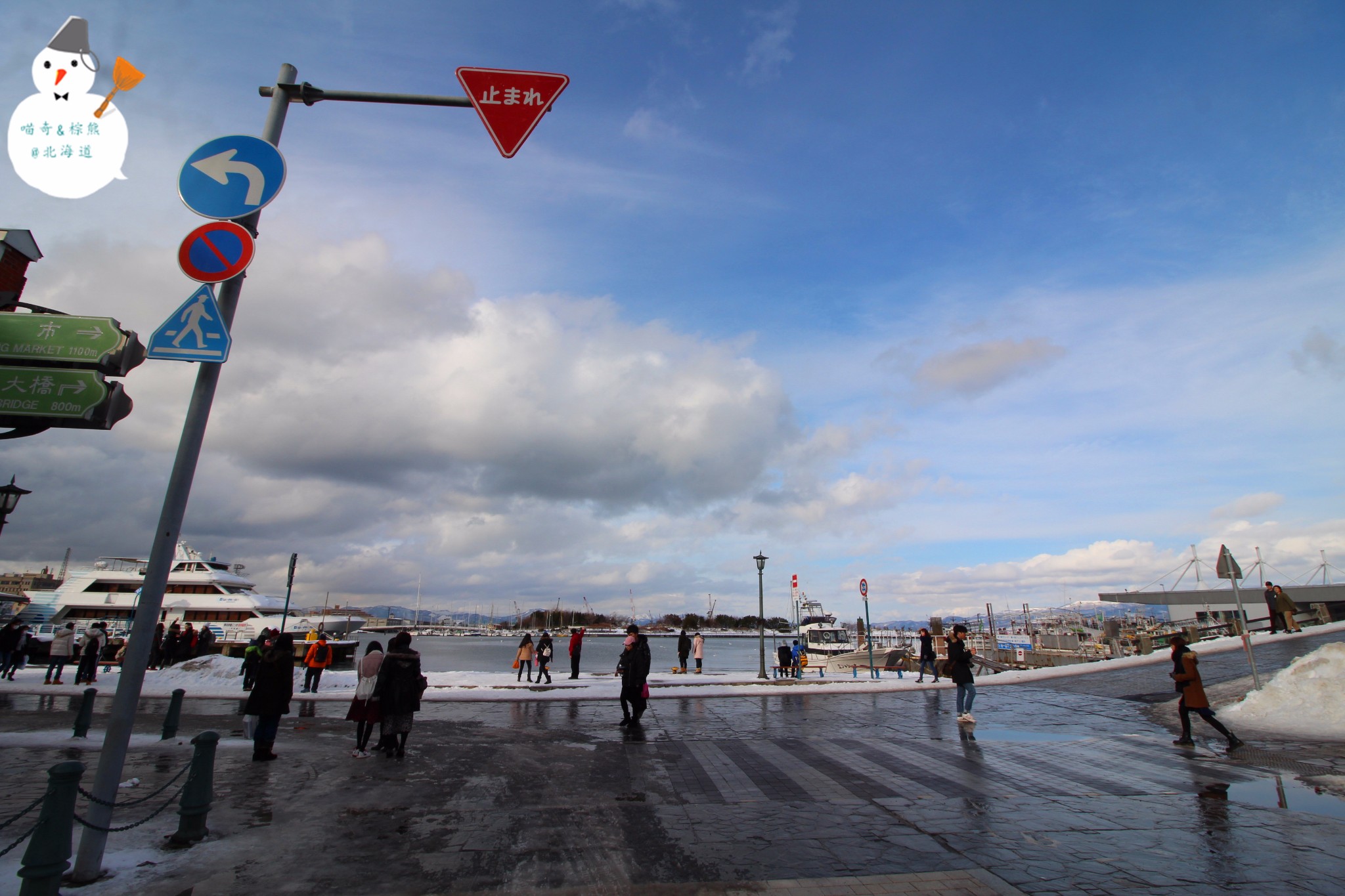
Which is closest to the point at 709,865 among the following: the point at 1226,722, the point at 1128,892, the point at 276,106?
the point at 1128,892

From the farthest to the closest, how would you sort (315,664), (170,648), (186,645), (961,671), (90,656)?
(186,645), (170,648), (315,664), (90,656), (961,671)

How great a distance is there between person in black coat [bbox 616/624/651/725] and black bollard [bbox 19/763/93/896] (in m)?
9.08

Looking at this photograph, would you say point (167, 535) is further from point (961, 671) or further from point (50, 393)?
point (961, 671)

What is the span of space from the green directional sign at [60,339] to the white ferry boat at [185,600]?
41697 millimetres

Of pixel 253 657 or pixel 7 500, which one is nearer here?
pixel 7 500

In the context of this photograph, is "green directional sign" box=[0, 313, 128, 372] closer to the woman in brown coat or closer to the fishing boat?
the woman in brown coat

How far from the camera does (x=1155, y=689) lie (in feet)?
54.7

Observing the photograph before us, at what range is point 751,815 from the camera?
21.9ft

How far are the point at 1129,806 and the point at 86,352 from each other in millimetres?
12913

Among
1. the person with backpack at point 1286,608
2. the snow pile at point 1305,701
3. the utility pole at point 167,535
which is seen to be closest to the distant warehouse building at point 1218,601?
the person with backpack at point 1286,608

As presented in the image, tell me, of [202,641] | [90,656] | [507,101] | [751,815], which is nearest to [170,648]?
[202,641]

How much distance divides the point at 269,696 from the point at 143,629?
231 inches

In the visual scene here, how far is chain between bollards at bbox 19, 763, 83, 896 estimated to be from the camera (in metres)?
4.04

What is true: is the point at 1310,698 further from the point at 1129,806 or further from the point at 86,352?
the point at 86,352
